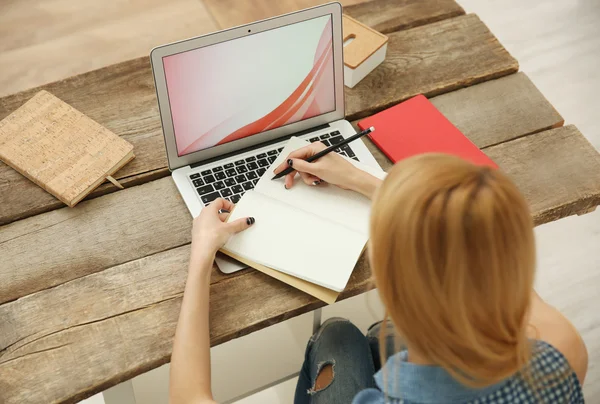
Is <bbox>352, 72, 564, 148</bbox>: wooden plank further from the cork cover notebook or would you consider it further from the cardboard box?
the cork cover notebook

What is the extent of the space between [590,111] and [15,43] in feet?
6.61

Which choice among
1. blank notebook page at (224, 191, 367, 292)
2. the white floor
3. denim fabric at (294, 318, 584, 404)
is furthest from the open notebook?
the white floor

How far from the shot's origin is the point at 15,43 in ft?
8.02

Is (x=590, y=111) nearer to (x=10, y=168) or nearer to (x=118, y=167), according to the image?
(x=118, y=167)

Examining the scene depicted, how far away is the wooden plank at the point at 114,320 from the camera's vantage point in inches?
41.4

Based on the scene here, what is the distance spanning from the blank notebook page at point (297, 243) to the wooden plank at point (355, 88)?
24cm

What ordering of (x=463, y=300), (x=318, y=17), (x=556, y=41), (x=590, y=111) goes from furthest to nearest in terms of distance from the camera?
(x=556, y=41), (x=590, y=111), (x=318, y=17), (x=463, y=300)

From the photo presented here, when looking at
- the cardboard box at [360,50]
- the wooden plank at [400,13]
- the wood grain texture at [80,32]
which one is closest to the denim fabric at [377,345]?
the cardboard box at [360,50]

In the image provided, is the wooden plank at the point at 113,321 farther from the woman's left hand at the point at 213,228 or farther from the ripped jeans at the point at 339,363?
the ripped jeans at the point at 339,363

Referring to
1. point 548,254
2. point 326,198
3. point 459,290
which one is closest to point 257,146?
point 326,198

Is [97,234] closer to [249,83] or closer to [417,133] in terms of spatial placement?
[249,83]

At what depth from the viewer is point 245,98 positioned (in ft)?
4.18

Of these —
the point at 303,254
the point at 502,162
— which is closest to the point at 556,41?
the point at 502,162

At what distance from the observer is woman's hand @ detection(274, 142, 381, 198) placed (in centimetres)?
121
